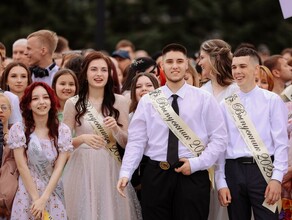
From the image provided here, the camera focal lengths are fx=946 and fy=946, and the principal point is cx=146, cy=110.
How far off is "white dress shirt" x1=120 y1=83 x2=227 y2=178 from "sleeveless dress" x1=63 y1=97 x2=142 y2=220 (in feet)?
2.04

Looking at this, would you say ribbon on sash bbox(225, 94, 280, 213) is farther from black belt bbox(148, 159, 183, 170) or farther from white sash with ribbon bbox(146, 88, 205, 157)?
black belt bbox(148, 159, 183, 170)

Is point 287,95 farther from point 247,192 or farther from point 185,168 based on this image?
point 185,168

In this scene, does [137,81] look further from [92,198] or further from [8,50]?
[8,50]

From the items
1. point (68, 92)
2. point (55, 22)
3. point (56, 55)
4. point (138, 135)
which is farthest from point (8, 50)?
point (138, 135)

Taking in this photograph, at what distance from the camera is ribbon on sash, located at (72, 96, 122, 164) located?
8.98 meters

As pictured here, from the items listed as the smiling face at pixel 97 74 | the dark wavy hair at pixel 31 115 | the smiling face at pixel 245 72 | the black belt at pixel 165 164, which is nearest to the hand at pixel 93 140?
the dark wavy hair at pixel 31 115

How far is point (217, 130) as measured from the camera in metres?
8.38

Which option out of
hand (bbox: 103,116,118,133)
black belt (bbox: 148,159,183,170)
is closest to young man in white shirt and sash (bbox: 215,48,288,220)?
black belt (bbox: 148,159,183,170)

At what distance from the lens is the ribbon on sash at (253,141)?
8.34 m

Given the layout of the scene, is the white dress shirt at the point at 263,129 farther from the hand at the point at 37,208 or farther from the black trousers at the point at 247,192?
the hand at the point at 37,208

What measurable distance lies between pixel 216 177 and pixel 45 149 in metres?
1.59

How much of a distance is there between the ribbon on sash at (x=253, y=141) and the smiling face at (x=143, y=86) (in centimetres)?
→ 126

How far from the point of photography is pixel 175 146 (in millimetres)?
8320

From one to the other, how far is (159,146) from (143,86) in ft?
4.55
